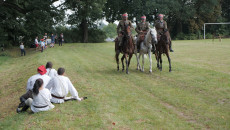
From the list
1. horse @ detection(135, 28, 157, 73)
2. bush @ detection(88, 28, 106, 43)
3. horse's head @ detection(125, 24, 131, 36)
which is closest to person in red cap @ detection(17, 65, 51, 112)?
horse's head @ detection(125, 24, 131, 36)

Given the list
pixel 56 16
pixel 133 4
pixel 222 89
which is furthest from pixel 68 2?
pixel 222 89

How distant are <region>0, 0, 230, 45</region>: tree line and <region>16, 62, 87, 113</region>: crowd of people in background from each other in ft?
97.3

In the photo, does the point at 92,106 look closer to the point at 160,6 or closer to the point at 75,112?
the point at 75,112

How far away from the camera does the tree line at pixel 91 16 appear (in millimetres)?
38281

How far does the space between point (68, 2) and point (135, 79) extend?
→ 28.5 metres

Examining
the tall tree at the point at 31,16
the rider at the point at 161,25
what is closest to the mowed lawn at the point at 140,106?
the rider at the point at 161,25

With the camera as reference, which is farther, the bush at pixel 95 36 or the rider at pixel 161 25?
the bush at pixel 95 36

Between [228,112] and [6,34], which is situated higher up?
[6,34]

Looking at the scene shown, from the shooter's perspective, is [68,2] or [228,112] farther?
[68,2]

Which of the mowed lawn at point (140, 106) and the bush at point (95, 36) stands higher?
the bush at point (95, 36)

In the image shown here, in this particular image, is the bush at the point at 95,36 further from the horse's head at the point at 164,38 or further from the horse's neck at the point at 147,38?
the horse's head at the point at 164,38

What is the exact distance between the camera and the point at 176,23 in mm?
68875

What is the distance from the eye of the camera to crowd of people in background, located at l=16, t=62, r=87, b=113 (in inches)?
328

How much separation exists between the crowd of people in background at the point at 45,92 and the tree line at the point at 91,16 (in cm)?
2965
